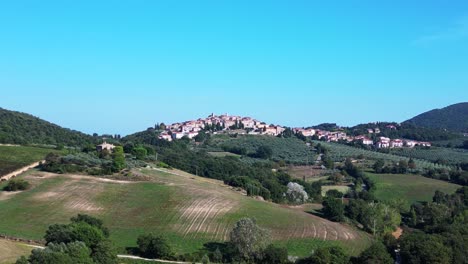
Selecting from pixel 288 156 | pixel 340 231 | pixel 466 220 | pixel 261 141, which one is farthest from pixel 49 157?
pixel 261 141

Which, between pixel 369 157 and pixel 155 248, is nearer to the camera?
pixel 155 248

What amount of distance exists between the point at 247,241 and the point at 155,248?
891cm

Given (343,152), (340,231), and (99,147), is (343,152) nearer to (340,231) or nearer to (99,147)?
(99,147)

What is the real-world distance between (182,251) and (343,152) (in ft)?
391

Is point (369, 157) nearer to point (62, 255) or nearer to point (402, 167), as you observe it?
point (402, 167)

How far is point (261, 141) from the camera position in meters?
177

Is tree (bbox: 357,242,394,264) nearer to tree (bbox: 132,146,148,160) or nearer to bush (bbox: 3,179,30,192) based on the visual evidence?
bush (bbox: 3,179,30,192)

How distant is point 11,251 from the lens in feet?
136

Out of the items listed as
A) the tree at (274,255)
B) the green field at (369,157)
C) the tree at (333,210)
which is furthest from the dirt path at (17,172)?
the green field at (369,157)

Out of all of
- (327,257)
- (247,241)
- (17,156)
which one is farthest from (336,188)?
(327,257)

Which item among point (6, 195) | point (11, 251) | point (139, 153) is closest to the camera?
point (11, 251)

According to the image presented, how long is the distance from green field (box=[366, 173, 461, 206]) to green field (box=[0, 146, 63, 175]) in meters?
62.3

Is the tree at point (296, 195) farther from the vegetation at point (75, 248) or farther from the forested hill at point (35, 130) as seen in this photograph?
the forested hill at point (35, 130)

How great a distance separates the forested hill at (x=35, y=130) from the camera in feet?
382
